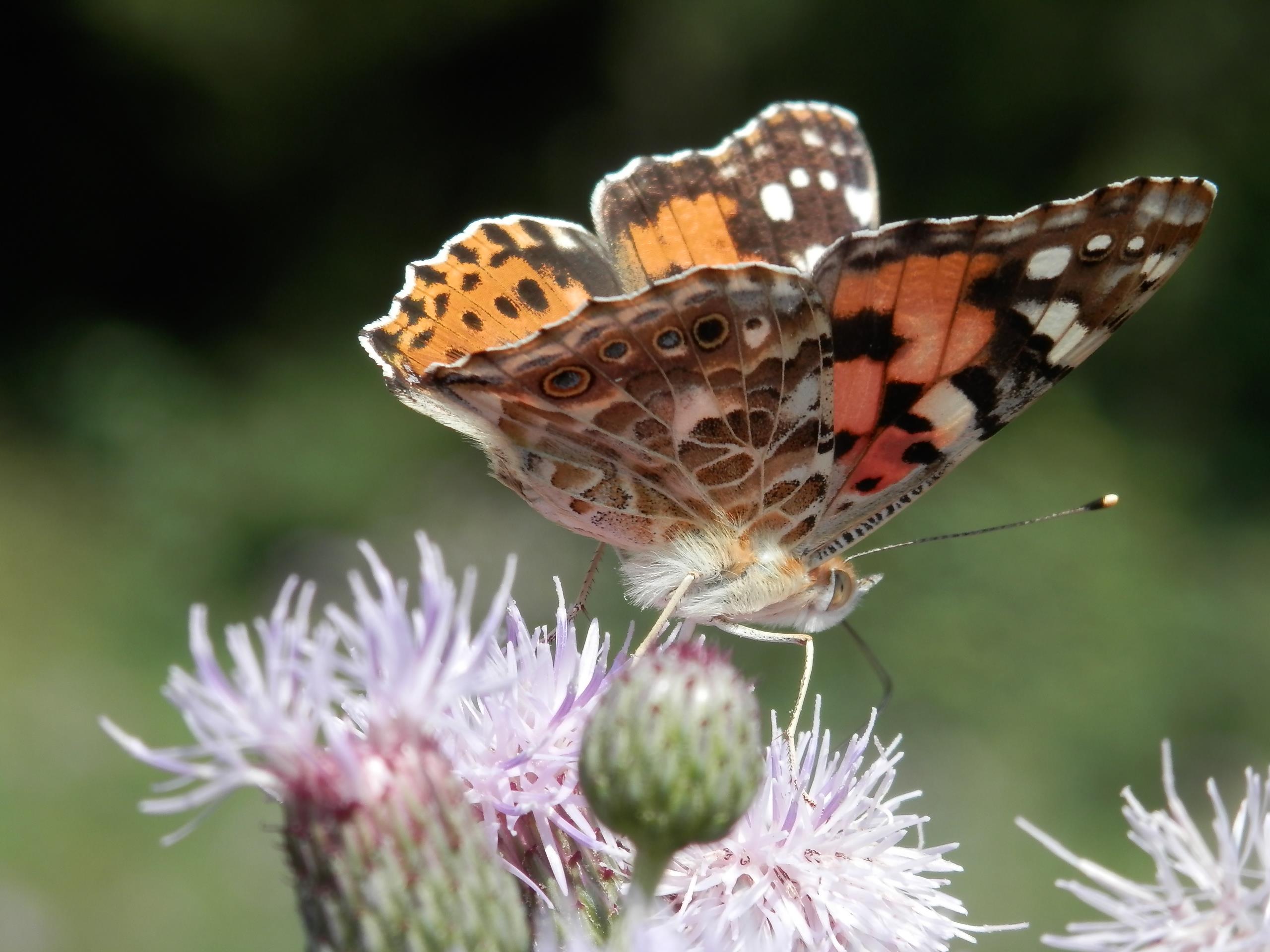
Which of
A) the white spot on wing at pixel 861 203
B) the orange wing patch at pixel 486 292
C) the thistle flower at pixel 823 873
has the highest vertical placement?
the white spot on wing at pixel 861 203

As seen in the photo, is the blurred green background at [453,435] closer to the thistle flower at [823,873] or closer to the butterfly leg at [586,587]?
the butterfly leg at [586,587]

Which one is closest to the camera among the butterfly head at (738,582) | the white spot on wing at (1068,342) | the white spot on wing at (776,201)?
the white spot on wing at (1068,342)

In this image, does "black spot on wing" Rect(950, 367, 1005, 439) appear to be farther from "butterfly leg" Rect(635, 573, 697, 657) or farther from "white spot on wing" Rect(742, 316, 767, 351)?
"butterfly leg" Rect(635, 573, 697, 657)

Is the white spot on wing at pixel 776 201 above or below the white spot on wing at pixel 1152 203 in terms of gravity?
above

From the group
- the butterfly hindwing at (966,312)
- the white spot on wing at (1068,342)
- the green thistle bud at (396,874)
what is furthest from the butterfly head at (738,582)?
the green thistle bud at (396,874)

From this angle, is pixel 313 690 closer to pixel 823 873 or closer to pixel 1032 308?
pixel 823 873

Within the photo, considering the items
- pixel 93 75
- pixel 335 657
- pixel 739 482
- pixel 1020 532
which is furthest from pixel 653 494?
pixel 93 75

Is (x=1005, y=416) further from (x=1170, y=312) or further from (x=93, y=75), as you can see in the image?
(x=93, y=75)

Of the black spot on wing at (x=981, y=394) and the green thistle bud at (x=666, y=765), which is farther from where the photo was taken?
the black spot on wing at (x=981, y=394)
